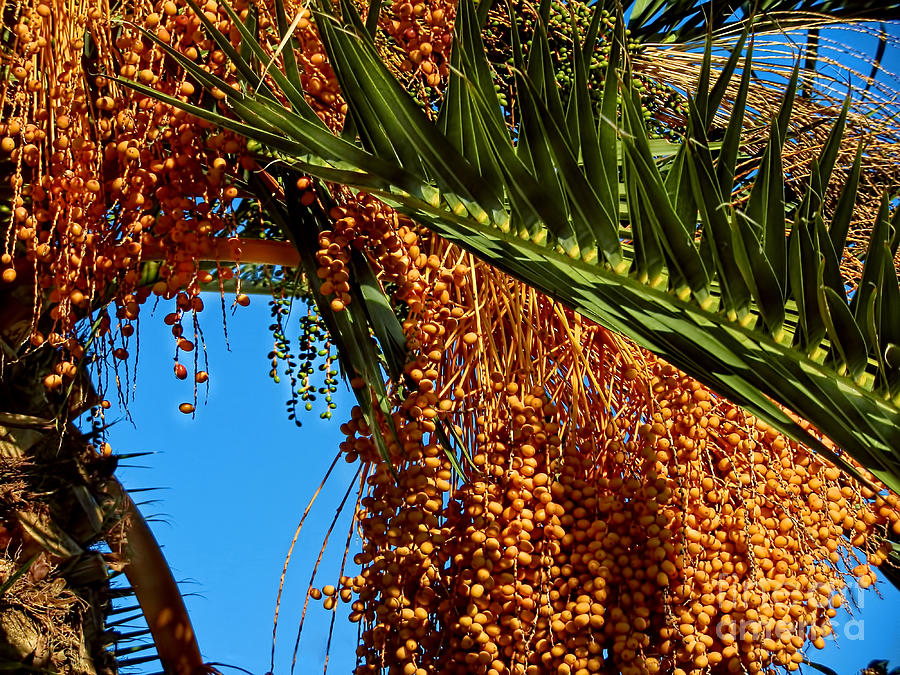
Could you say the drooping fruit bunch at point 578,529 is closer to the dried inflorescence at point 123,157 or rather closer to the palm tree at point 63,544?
the dried inflorescence at point 123,157

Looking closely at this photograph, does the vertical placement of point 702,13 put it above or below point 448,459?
above

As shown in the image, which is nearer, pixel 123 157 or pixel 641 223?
pixel 641 223

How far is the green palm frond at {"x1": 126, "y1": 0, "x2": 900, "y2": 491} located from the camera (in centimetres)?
92

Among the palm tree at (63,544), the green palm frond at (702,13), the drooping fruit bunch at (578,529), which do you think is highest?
the green palm frond at (702,13)

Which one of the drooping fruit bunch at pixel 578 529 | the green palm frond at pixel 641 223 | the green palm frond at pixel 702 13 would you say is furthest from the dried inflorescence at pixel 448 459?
the green palm frond at pixel 702 13

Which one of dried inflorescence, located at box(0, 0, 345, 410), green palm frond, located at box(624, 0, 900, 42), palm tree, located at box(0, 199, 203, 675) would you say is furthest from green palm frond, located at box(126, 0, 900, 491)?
green palm frond, located at box(624, 0, 900, 42)

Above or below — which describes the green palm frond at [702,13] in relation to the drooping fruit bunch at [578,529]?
above

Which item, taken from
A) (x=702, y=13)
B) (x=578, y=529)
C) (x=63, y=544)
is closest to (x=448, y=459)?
(x=578, y=529)

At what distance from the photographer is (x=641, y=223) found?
985mm

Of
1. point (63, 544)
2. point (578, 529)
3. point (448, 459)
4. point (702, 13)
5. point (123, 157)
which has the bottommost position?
point (578, 529)

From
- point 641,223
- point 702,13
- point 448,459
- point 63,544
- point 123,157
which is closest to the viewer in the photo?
point 641,223

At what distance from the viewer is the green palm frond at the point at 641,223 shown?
3.03 ft

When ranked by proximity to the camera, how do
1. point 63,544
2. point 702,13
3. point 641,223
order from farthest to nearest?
1. point 702,13
2. point 63,544
3. point 641,223

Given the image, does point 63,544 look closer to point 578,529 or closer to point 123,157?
point 123,157
